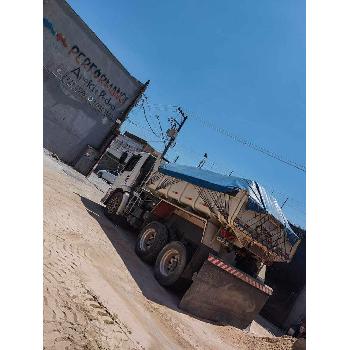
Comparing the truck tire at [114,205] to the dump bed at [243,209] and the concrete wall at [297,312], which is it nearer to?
the dump bed at [243,209]

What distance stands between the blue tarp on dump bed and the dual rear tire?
74.3 inches

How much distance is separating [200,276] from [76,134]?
20122mm

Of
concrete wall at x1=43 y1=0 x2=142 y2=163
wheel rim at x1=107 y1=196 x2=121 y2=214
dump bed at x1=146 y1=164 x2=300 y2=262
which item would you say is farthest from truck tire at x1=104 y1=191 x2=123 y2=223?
concrete wall at x1=43 y1=0 x2=142 y2=163

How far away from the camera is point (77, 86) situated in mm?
23734

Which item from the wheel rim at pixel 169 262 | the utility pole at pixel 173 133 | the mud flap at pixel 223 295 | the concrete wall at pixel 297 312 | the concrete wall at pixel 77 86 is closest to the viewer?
the mud flap at pixel 223 295

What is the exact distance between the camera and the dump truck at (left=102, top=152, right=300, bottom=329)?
8414 millimetres

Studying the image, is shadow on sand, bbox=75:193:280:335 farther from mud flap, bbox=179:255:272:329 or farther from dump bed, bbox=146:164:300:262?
dump bed, bbox=146:164:300:262

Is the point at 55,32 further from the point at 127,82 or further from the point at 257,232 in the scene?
the point at 257,232

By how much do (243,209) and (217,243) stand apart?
1.31 m

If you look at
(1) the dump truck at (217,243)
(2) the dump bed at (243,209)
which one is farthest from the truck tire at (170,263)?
(2) the dump bed at (243,209)

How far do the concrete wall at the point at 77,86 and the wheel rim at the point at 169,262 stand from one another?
17539 millimetres

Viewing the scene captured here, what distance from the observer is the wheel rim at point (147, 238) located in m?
10.6

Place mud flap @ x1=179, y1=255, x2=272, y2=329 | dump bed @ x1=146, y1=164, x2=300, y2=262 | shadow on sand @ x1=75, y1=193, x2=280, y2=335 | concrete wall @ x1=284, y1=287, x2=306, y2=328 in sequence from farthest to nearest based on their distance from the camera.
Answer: concrete wall @ x1=284, y1=287, x2=306, y2=328, dump bed @ x1=146, y1=164, x2=300, y2=262, mud flap @ x1=179, y1=255, x2=272, y2=329, shadow on sand @ x1=75, y1=193, x2=280, y2=335
